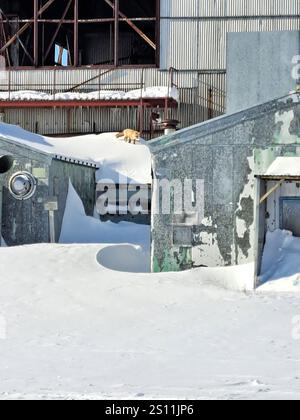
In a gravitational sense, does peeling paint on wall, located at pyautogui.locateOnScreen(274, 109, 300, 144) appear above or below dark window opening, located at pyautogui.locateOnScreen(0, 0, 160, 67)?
below

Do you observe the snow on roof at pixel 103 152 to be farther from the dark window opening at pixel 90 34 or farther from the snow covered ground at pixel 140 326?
the dark window opening at pixel 90 34

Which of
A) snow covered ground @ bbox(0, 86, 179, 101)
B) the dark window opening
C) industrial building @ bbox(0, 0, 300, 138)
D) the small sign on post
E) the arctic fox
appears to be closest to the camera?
the small sign on post

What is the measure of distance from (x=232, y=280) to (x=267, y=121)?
3.50m

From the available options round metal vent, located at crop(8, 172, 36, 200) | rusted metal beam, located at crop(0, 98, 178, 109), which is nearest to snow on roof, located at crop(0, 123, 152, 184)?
rusted metal beam, located at crop(0, 98, 178, 109)

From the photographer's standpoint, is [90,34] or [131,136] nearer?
[131,136]

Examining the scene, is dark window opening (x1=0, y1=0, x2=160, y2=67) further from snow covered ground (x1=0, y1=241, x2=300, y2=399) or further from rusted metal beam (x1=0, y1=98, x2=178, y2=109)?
snow covered ground (x1=0, y1=241, x2=300, y2=399)

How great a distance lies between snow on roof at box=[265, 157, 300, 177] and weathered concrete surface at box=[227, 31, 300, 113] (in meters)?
14.6

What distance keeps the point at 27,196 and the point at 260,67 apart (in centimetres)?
1316

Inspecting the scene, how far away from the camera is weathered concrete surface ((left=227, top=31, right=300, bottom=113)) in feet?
101

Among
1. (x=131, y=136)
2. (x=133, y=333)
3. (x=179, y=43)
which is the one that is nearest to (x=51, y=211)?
(x=131, y=136)

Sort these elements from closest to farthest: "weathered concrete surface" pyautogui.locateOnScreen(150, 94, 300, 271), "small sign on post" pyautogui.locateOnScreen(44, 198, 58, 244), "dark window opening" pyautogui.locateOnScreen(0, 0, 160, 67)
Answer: "weathered concrete surface" pyautogui.locateOnScreen(150, 94, 300, 271) < "small sign on post" pyautogui.locateOnScreen(44, 198, 58, 244) < "dark window opening" pyautogui.locateOnScreen(0, 0, 160, 67)

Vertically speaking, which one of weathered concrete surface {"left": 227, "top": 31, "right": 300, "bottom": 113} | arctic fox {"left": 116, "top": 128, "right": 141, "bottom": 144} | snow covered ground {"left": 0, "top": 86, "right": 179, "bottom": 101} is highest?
weathered concrete surface {"left": 227, "top": 31, "right": 300, "bottom": 113}

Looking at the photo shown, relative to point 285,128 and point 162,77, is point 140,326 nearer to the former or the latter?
point 285,128

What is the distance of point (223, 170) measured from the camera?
16719 millimetres
